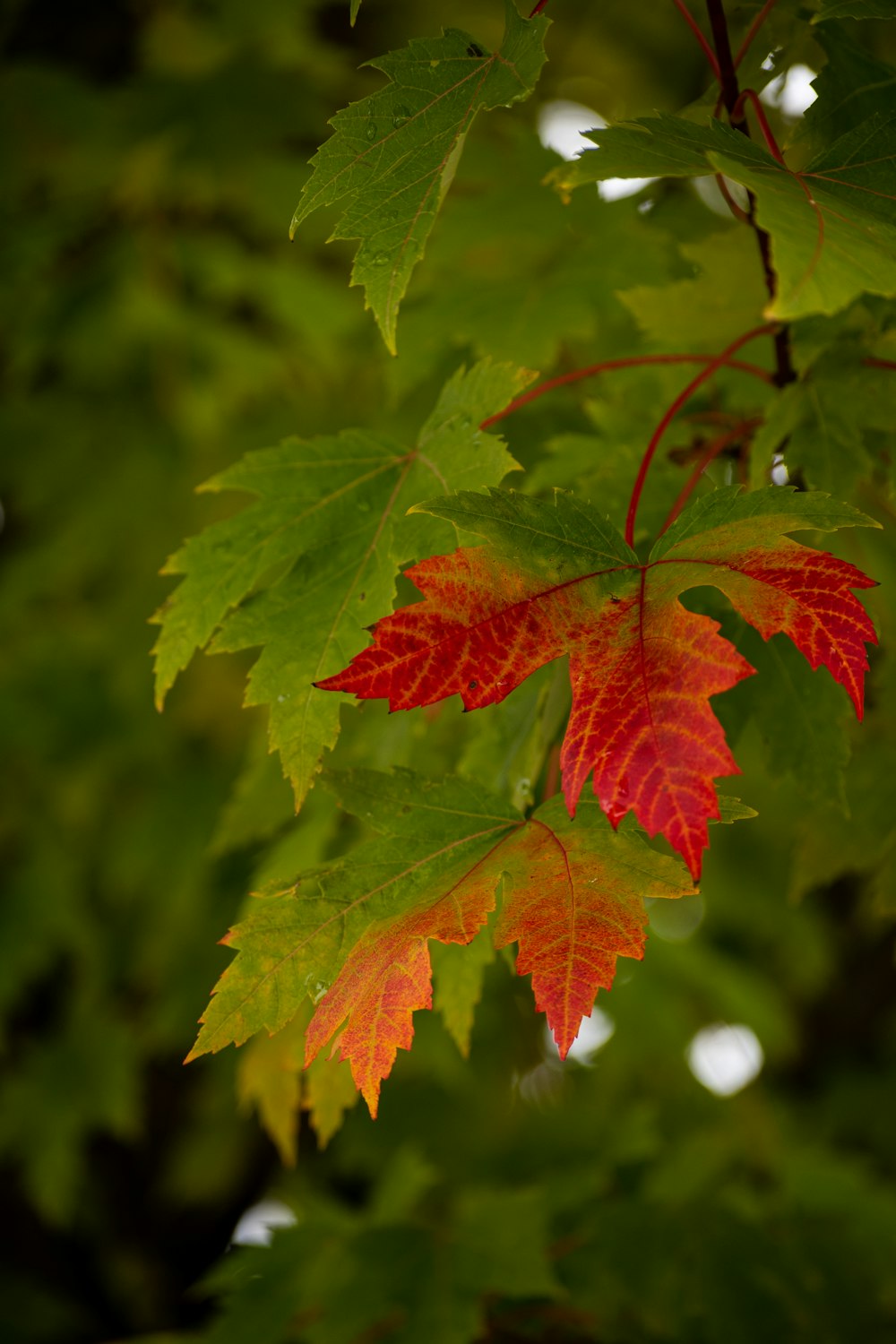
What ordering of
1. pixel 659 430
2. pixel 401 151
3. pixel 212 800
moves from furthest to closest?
pixel 212 800
pixel 659 430
pixel 401 151

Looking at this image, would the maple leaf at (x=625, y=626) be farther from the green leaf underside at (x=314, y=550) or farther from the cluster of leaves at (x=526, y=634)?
the green leaf underside at (x=314, y=550)

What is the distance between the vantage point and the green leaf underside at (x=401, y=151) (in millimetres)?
800

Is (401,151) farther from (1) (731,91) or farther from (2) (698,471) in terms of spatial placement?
(2) (698,471)

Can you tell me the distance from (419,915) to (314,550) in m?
0.40

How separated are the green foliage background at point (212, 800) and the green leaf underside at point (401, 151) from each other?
2.44 ft

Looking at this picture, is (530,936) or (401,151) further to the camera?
(401,151)

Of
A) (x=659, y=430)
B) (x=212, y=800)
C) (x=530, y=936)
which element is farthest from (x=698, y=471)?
(x=212, y=800)

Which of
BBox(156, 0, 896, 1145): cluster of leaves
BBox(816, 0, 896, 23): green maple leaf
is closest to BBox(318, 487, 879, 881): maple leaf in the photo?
BBox(156, 0, 896, 1145): cluster of leaves

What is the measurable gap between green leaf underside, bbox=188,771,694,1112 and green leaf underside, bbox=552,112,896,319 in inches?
15.8

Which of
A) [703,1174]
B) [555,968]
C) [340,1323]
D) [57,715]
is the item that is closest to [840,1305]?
[703,1174]

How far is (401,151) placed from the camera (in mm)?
815

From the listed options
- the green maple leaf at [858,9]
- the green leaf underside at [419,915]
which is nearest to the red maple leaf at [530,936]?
the green leaf underside at [419,915]

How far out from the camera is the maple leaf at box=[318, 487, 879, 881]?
0.64 metres

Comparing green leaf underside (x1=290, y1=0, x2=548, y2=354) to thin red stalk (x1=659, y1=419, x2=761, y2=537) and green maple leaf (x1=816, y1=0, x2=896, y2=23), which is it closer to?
green maple leaf (x1=816, y1=0, x2=896, y2=23)
